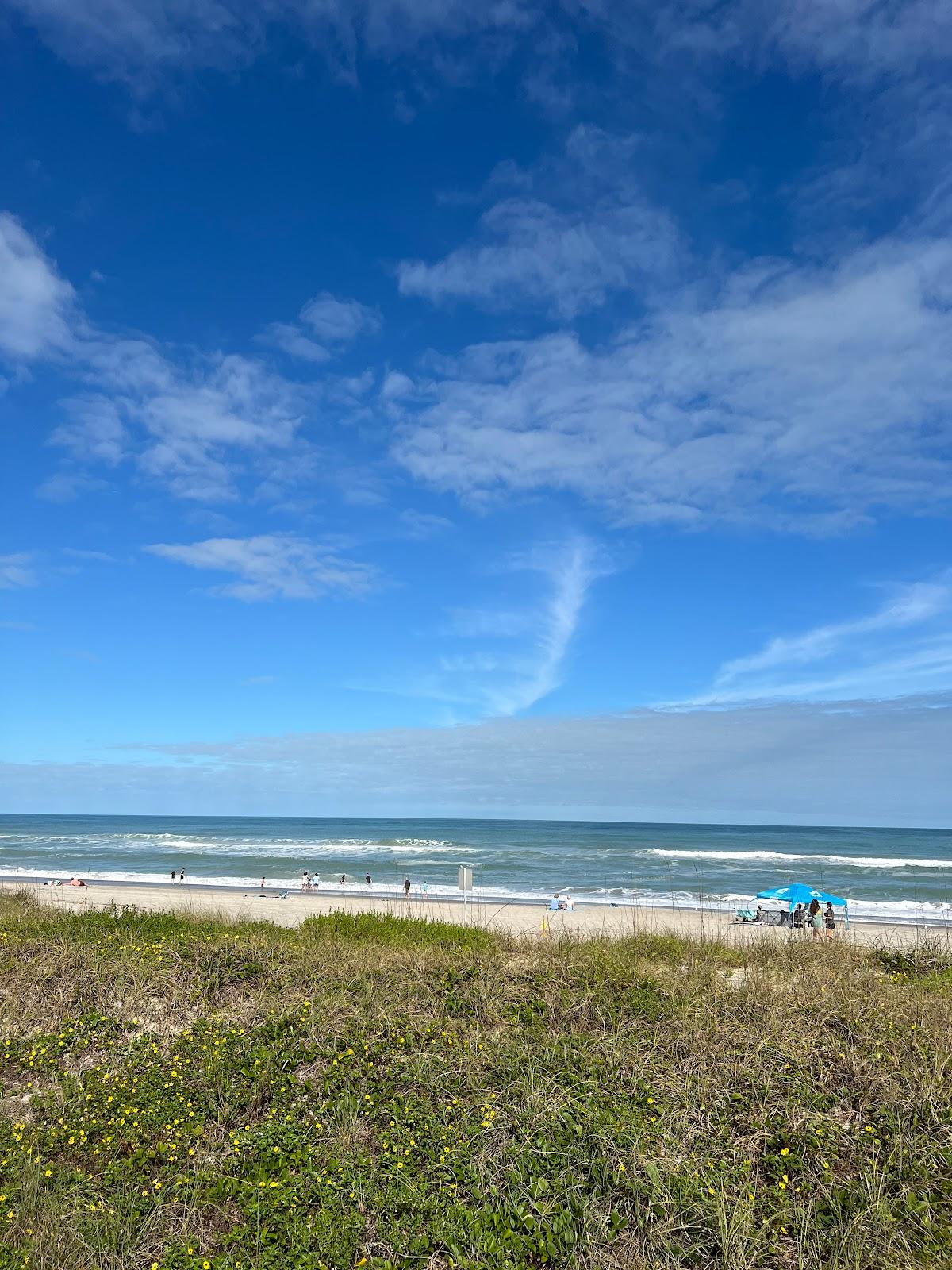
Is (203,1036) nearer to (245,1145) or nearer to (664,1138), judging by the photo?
(245,1145)

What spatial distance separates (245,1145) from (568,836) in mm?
84473

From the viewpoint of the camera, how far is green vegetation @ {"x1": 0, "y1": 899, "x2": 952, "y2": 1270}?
473 cm

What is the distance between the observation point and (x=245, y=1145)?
5.64 metres

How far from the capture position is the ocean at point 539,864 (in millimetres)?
38156

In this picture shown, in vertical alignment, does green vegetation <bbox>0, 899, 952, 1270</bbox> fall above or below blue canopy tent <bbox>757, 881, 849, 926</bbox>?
above

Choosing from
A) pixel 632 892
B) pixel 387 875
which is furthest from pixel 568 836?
pixel 632 892

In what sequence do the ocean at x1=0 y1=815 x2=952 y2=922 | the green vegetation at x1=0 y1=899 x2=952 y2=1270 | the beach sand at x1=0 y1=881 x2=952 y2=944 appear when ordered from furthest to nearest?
the ocean at x1=0 y1=815 x2=952 y2=922 < the beach sand at x1=0 y1=881 x2=952 y2=944 < the green vegetation at x1=0 y1=899 x2=952 y2=1270

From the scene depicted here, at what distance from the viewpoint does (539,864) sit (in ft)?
176

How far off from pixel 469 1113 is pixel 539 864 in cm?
4954

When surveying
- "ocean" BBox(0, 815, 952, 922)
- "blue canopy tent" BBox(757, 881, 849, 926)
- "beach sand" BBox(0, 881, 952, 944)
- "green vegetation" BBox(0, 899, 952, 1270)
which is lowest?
"ocean" BBox(0, 815, 952, 922)

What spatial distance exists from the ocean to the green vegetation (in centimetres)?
2004

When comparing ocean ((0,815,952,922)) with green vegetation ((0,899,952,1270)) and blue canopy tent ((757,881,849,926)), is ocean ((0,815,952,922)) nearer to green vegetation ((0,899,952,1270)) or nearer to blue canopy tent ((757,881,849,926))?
blue canopy tent ((757,881,849,926))

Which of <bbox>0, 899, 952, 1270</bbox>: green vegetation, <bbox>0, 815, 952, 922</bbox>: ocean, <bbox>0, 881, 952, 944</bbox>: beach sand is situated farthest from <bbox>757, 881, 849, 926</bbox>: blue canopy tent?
<bbox>0, 899, 952, 1270</bbox>: green vegetation

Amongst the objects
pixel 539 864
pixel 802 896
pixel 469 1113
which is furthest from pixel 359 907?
pixel 539 864
